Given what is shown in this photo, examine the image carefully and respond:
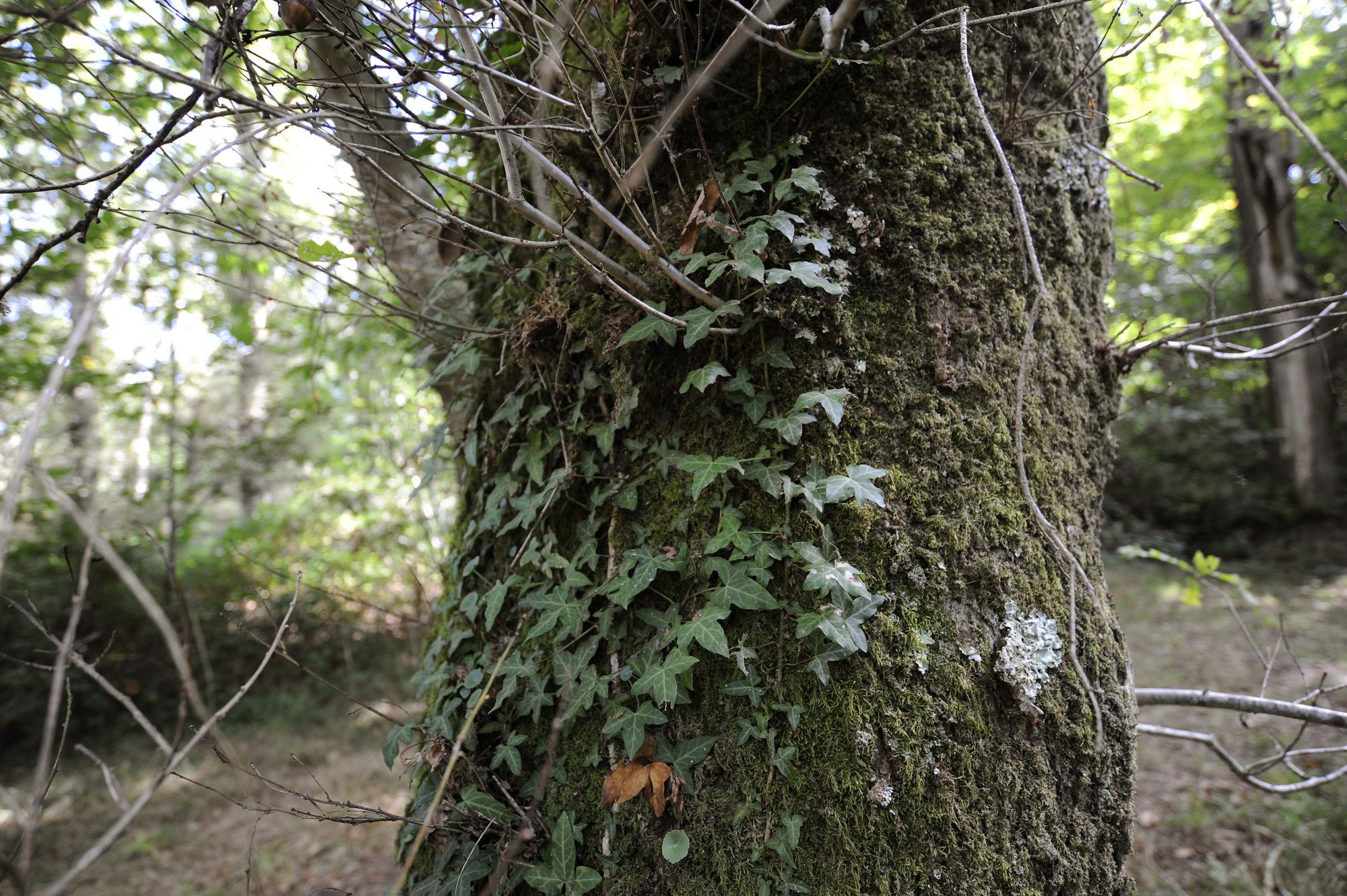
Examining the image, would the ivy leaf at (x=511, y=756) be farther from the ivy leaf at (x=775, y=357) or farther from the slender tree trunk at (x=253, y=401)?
the slender tree trunk at (x=253, y=401)

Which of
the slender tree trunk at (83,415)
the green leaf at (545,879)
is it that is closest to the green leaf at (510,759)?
the green leaf at (545,879)

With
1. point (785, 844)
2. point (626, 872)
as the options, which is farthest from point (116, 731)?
point (785, 844)

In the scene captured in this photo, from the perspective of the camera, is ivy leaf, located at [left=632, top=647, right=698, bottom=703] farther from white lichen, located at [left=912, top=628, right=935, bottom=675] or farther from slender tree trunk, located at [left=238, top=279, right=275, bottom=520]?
slender tree trunk, located at [left=238, top=279, right=275, bottom=520]

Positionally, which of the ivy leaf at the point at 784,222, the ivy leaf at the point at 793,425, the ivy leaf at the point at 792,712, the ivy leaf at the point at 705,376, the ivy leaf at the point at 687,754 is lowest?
the ivy leaf at the point at 687,754

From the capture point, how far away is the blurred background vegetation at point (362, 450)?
379 cm

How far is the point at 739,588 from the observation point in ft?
4.99

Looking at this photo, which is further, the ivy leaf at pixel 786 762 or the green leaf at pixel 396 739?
the green leaf at pixel 396 739

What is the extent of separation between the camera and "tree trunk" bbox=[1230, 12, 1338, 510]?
27.1 feet

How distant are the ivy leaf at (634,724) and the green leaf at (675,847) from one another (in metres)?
0.19

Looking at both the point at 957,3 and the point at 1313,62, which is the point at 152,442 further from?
the point at 1313,62

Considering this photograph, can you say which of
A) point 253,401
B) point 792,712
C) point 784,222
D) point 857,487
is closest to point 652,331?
point 784,222

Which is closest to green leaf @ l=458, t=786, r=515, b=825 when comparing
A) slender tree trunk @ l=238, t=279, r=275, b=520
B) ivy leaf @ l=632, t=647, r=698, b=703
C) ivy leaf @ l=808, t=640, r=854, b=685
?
ivy leaf @ l=632, t=647, r=698, b=703

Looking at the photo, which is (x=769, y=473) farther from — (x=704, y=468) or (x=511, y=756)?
(x=511, y=756)

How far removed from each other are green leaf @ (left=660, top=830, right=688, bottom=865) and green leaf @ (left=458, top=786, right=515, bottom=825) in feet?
1.51
